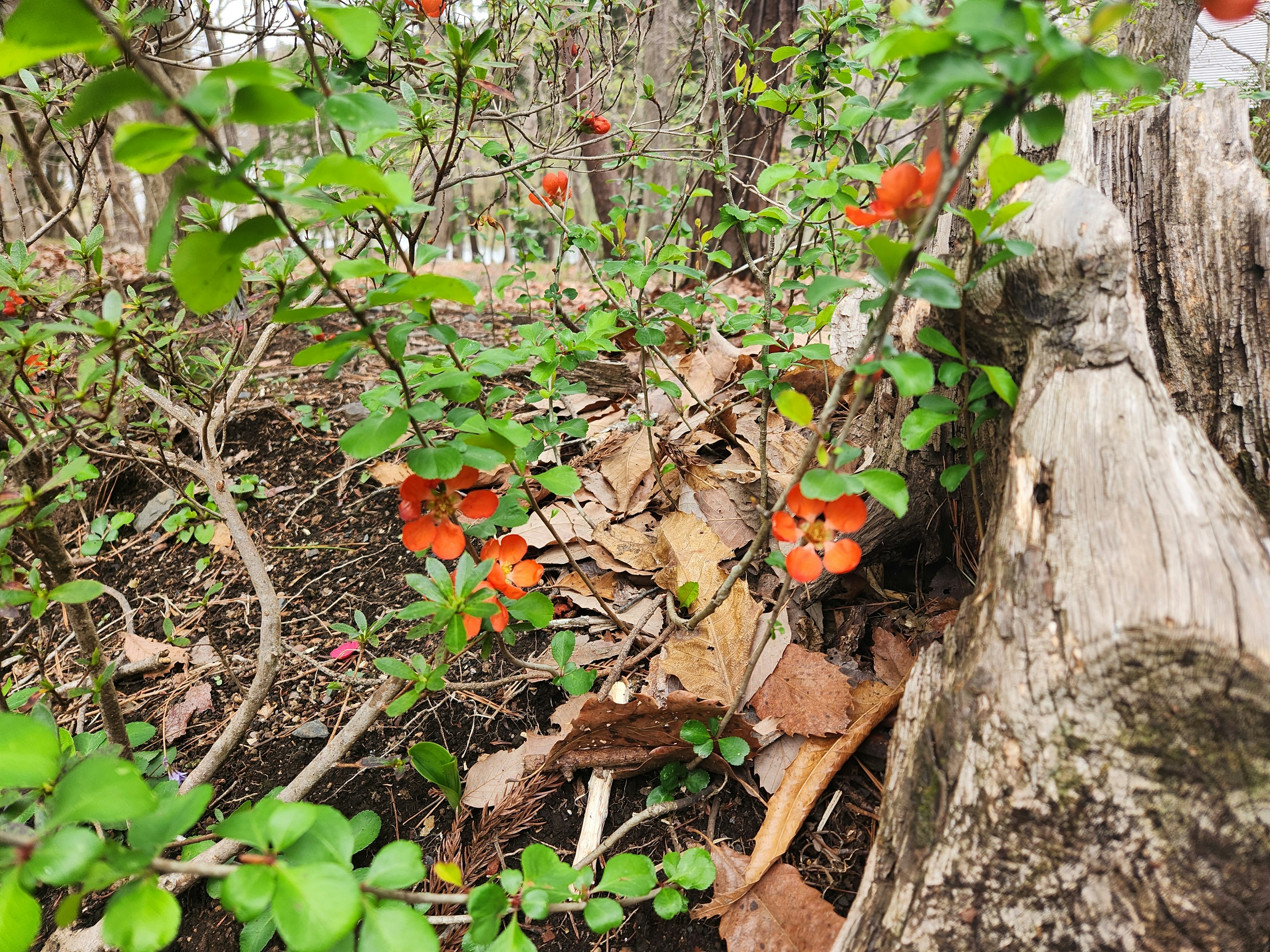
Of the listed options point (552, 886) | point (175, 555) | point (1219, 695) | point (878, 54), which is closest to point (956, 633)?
point (1219, 695)

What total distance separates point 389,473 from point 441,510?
1.54 meters

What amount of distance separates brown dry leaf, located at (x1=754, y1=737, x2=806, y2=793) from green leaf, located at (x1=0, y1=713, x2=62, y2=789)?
3.81ft

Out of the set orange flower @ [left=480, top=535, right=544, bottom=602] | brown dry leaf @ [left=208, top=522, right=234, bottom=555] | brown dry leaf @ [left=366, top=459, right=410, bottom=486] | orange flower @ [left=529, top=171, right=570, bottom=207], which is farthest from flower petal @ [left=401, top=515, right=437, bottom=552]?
brown dry leaf @ [left=208, top=522, right=234, bottom=555]

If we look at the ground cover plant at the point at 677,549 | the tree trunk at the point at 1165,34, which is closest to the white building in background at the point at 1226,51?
the tree trunk at the point at 1165,34

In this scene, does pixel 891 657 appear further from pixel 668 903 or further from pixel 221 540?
pixel 221 540

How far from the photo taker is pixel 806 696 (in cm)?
151

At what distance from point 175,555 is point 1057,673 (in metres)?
2.75

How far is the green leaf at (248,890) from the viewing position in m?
0.72

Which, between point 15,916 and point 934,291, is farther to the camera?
point 934,291

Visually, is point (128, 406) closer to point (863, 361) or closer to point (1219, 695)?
point (863, 361)

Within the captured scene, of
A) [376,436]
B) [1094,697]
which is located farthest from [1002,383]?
[376,436]

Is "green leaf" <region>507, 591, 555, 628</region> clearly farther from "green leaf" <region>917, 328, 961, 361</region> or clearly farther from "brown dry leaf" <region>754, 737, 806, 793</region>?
"green leaf" <region>917, 328, 961, 361</region>

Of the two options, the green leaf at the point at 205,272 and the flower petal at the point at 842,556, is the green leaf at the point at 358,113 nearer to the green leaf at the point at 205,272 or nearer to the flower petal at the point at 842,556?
the green leaf at the point at 205,272

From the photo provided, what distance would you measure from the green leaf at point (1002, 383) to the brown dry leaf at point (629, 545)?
1080mm
